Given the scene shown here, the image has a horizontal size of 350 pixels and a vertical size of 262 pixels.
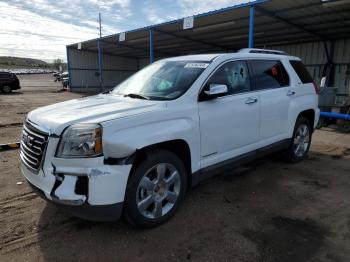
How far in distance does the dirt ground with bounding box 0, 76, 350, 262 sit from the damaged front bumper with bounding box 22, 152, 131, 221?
0.46m

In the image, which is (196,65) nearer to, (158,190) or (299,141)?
(158,190)

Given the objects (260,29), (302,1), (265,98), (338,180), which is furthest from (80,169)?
(260,29)

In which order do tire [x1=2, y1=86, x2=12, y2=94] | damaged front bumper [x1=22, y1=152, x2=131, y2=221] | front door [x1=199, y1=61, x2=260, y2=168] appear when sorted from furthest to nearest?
tire [x1=2, y1=86, x2=12, y2=94] < front door [x1=199, y1=61, x2=260, y2=168] < damaged front bumper [x1=22, y1=152, x2=131, y2=221]

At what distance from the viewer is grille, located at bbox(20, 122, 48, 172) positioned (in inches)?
110

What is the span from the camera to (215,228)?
318 cm

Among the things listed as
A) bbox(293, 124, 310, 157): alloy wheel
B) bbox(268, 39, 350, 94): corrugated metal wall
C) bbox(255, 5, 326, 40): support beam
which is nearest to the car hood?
bbox(293, 124, 310, 157): alloy wheel

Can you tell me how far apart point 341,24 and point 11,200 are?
46.8 feet

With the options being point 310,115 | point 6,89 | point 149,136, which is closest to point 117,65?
point 6,89

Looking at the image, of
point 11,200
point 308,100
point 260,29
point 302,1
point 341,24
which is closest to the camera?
point 11,200

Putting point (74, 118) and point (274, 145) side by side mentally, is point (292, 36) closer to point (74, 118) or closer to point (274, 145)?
point (274, 145)

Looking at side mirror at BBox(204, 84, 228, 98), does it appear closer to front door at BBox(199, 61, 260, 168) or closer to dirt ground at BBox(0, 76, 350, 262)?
Answer: front door at BBox(199, 61, 260, 168)

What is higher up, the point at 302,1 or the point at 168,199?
the point at 302,1

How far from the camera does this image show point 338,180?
15.3 feet

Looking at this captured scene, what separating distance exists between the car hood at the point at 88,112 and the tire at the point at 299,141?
311cm
